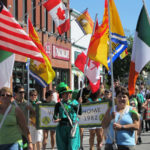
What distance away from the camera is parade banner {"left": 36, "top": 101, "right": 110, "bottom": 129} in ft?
28.4

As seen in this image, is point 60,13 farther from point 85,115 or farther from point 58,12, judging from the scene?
point 85,115

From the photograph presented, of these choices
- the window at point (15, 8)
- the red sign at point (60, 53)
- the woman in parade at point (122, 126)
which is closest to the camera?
the woman in parade at point (122, 126)

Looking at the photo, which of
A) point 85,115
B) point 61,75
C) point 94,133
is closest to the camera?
point 85,115

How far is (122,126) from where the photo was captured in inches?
214

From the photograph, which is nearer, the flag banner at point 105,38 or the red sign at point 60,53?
the flag banner at point 105,38

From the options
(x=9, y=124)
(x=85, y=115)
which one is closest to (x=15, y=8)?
(x=85, y=115)

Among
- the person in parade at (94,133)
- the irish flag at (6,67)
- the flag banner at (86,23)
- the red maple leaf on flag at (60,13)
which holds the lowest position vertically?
the person in parade at (94,133)

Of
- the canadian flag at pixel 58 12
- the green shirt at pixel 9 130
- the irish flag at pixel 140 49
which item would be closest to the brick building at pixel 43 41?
the canadian flag at pixel 58 12

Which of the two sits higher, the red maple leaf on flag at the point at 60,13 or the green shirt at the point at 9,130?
the red maple leaf on flag at the point at 60,13

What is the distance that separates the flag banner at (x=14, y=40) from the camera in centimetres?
679

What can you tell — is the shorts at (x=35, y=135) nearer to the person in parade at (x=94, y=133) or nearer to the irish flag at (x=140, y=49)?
the person in parade at (x=94, y=133)

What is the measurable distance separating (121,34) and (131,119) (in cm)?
216

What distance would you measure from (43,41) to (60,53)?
359 centimetres

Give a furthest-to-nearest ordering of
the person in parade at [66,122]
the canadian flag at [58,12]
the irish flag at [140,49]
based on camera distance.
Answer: the canadian flag at [58,12], the person in parade at [66,122], the irish flag at [140,49]
